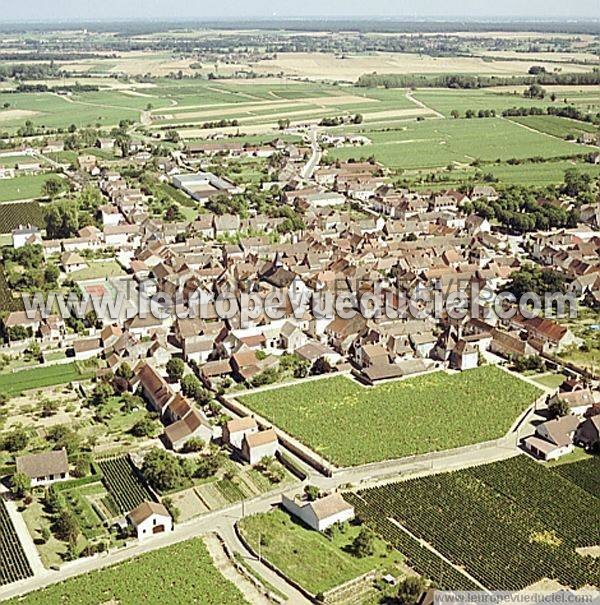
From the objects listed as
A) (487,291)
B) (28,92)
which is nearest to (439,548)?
(487,291)

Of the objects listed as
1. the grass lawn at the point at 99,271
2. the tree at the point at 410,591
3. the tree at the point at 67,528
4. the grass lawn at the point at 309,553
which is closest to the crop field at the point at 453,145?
the grass lawn at the point at 99,271

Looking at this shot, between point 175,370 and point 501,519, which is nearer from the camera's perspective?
point 501,519

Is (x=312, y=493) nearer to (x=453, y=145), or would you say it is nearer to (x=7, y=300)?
(x=7, y=300)

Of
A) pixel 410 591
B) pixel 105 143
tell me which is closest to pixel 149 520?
pixel 410 591

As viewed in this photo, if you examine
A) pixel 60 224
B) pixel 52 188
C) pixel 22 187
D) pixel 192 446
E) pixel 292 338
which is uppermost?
pixel 52 188

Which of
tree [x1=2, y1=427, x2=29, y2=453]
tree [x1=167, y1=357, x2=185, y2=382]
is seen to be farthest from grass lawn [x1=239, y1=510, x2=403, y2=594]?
tree [x1=167, y1=357, x2=185, y2=382]

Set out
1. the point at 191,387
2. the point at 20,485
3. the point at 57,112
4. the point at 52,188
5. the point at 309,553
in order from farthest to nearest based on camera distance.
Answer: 1. the point at 57,112
2. the point at 52,188
3. the point at 191,387
4. the point at 20,485
5. the point at 309,553
